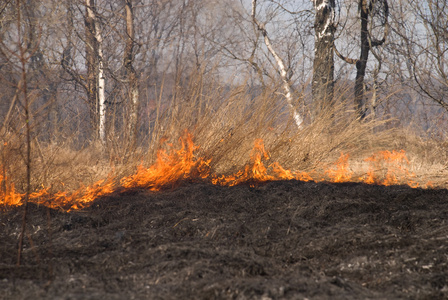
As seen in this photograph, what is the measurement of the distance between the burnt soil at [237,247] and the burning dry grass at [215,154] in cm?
48

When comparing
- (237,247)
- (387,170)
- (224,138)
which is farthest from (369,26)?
(237,247)

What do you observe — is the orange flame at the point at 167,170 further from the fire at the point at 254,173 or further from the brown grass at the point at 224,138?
the fire at the point at 254,173

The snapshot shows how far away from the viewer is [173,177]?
4.12 metres

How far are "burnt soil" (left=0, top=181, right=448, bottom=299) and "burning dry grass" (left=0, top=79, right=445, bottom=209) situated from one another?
479 mm

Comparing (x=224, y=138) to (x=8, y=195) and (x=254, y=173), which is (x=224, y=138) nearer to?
(x=254, y=173)

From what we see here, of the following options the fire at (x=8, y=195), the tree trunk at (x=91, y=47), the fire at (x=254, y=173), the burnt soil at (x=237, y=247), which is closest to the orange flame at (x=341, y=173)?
the fire at (x=254, y=173)

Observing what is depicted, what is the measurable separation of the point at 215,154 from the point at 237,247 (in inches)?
84.6

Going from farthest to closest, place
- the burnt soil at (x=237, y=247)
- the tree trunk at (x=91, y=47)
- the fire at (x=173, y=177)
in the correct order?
the tree trunk at (x=91, y=47) → the fire at (x=173, y=177) → the burnt soil at (x=237, y=247)

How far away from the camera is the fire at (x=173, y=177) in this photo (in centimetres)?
341

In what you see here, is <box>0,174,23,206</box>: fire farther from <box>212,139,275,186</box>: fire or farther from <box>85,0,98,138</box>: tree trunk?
<box>85,0,98,138</box>: tree trunk

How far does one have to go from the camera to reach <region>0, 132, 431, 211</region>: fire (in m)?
3.41

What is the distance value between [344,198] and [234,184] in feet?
4.19

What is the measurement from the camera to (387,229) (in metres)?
2.52

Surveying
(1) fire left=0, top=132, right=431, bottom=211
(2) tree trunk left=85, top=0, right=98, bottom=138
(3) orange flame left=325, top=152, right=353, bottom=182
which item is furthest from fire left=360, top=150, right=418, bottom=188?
(2) tree trunk left=85, top=0, right=98, bottom=138
